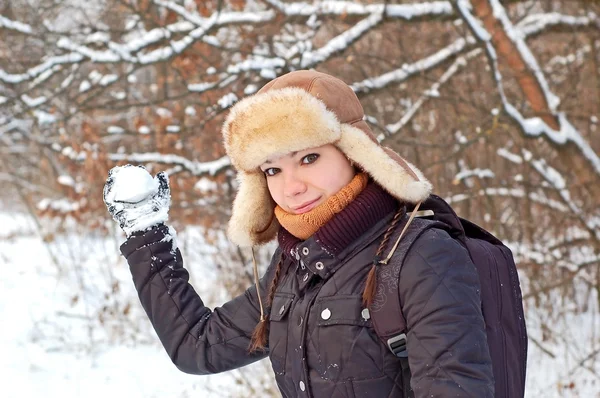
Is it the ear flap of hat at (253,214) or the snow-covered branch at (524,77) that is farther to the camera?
the snow-covered branch at (524,77)

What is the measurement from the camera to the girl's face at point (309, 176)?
1878 mm

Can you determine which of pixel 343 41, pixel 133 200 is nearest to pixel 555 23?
pixel 343 41

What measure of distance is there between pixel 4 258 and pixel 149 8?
12.6ft

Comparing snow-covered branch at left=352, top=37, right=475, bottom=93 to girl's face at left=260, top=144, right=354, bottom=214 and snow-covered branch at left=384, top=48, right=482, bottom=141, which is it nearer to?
snow-covered branch at left=384, top=48, right=482, bottom=141

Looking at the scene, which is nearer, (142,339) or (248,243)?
(248,243)

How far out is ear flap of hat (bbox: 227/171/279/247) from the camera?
217 centimetres

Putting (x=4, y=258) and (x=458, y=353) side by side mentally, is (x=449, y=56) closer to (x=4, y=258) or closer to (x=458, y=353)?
(x=458, y=353)

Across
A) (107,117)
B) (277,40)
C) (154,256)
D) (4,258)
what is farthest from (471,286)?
(107,117)

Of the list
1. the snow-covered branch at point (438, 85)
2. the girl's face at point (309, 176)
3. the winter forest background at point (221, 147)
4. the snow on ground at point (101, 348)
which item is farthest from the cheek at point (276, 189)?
the snow-covered branch at point (438, 85)

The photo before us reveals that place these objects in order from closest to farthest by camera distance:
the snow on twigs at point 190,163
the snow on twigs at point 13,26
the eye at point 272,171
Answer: the eye at point 272,171
the snow on twigs at point 13,26
the snow on twigs at point 190,163

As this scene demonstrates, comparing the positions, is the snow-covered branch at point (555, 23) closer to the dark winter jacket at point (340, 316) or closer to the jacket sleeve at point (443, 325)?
the dark winter jacket at point (340, 316)

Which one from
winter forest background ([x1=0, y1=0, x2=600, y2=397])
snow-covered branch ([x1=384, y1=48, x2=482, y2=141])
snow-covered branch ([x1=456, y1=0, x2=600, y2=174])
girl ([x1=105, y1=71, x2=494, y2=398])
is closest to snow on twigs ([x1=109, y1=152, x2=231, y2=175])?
winter forest background ([x1=0, y1=0, x2=600, y2=397])

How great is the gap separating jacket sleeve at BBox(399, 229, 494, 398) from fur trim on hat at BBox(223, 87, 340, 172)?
1.42 ft

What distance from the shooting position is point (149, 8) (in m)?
5.52
